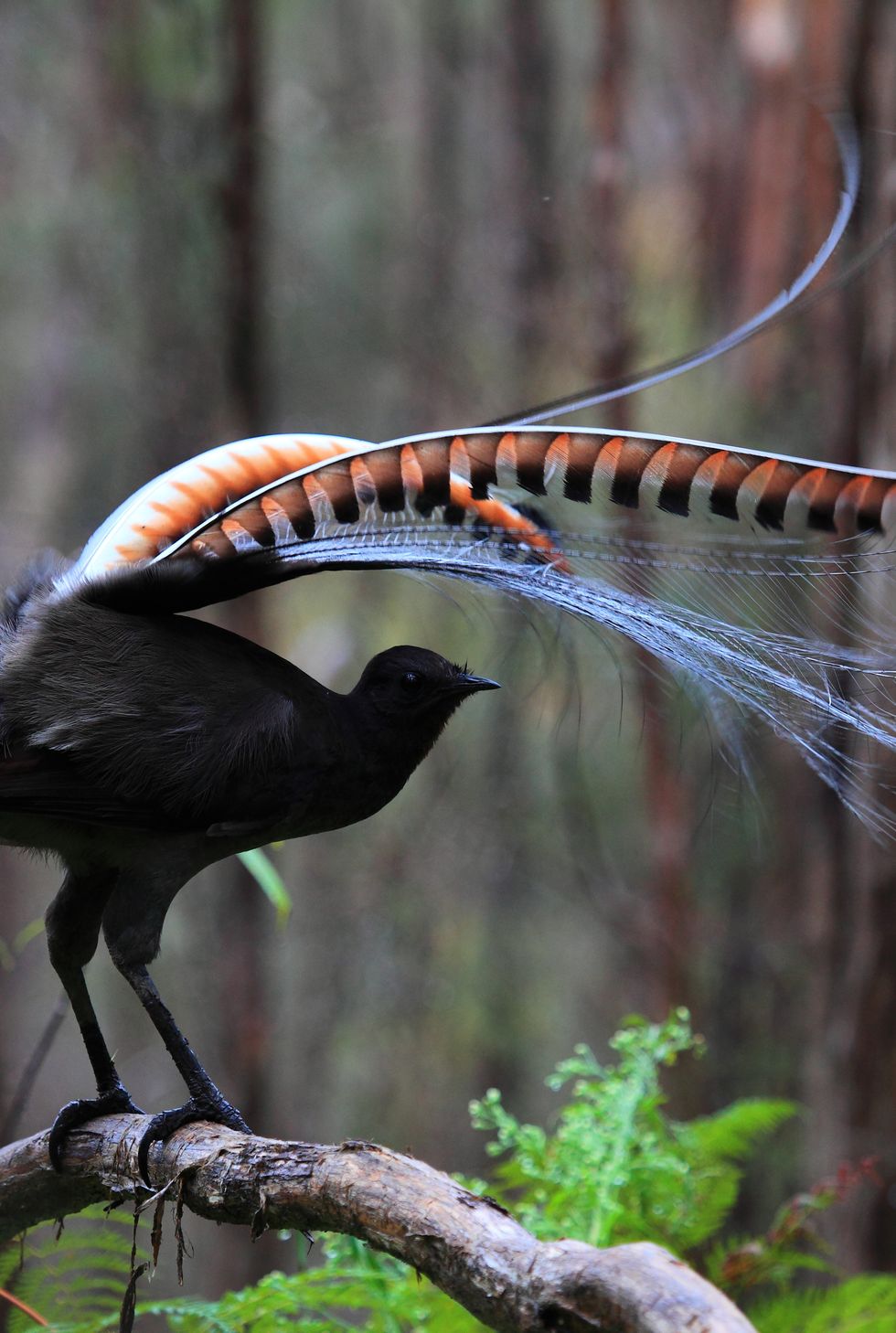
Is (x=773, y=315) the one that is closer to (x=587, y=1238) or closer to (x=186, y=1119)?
(x=186, y=1119)

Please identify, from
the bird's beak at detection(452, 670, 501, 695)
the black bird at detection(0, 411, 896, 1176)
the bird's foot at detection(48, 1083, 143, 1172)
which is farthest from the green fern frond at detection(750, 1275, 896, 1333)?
the bird's beak at detection(452, 670, 501, 695)

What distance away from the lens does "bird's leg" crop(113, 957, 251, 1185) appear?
1994mm

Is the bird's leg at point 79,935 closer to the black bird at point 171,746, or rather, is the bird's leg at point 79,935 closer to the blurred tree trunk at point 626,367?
the black bird at point 171,746

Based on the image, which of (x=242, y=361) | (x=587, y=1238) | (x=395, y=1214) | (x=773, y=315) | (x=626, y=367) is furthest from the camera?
(x=626, y=367)

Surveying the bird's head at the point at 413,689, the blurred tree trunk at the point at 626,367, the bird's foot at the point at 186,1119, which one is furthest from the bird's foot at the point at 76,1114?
the blurred tree trunk at the point at 626,367

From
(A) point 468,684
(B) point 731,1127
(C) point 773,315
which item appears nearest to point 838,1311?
(B) point 731,1127

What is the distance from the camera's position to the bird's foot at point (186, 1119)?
1.99m

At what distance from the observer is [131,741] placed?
1967mm

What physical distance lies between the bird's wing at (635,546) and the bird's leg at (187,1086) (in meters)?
0.59

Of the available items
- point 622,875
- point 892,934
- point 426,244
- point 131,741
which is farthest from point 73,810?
point 426,244

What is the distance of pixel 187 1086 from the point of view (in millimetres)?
2014

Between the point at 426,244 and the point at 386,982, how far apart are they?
5.23 meters

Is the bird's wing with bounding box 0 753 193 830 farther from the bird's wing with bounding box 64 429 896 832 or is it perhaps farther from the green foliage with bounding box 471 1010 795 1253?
the green foliage with bounding box 471 1010 795 1253

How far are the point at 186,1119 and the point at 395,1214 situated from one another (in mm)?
530
